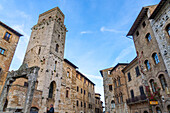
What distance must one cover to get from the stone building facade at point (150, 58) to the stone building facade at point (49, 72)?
14.5 m

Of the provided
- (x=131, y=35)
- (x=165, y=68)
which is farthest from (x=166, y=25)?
(x=131, y=35)

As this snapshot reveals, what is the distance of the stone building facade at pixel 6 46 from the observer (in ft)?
61.3

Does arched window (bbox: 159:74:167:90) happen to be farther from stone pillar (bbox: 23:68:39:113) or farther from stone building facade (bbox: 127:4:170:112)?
stone pillar (bbox: 23:68:39:113)

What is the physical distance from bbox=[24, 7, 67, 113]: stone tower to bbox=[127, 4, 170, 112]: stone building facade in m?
14.6

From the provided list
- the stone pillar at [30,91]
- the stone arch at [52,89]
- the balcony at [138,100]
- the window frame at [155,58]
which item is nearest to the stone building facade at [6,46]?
the stone arch at [52,89]

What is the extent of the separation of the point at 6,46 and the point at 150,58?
23082 millimetres

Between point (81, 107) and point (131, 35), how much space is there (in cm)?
2085

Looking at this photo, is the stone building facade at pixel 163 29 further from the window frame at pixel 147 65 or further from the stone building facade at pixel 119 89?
the stone building facade at pixel 119 89

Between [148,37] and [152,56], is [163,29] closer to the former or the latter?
[148,37]

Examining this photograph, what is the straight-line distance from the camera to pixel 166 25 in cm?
1231

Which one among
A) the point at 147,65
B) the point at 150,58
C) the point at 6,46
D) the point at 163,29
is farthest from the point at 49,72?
the point at 163,29

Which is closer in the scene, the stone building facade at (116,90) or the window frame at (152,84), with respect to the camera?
the window frame at (152,84)

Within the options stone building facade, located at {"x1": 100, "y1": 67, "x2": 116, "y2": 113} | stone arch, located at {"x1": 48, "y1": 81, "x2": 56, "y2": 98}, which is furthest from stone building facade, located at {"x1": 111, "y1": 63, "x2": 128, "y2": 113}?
stone arch, located at {"x1": 48, "y1": 81, "x2": 56, "y2": 98}

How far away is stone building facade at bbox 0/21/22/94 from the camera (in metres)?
18.7
